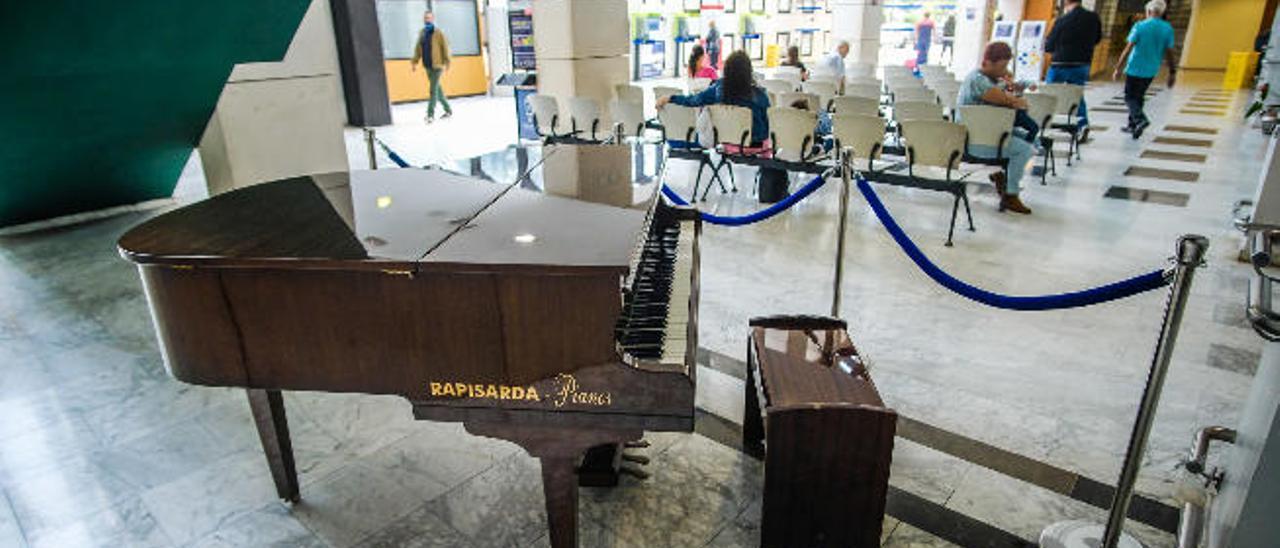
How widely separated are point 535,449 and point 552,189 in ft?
3.29

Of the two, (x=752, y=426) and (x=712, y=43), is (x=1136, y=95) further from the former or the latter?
(x=752, y=426)

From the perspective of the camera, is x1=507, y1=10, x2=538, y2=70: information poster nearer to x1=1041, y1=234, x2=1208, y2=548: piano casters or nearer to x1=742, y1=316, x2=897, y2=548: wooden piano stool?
x1=742, y1=316, x2=897, y2=548: wooden piano stool

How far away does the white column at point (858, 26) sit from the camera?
13.7 m

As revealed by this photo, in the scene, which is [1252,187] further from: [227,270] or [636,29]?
[636,29]

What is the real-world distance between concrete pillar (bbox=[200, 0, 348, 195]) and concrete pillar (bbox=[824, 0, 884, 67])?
10.9 metres

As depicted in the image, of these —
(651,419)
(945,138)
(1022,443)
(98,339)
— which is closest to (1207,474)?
(1022,443)

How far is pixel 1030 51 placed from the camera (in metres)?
13.1

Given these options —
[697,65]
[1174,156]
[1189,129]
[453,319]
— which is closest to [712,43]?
[697,65]

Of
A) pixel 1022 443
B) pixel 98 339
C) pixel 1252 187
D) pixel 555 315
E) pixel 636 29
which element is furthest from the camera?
pixel 636 29

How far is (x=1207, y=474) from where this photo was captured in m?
2.32

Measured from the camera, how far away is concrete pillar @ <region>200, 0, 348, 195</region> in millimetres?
4996

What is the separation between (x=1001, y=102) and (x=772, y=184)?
1.94 metres

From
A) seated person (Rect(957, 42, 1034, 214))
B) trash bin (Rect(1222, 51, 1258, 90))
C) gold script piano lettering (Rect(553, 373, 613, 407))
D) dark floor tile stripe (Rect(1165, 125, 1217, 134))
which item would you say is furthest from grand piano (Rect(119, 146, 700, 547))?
trash bin (Rect(1222, 51, 1258, 90))

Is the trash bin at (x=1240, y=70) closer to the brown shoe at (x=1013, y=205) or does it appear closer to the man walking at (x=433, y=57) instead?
the brown shoe at (x=1013, y=205)
